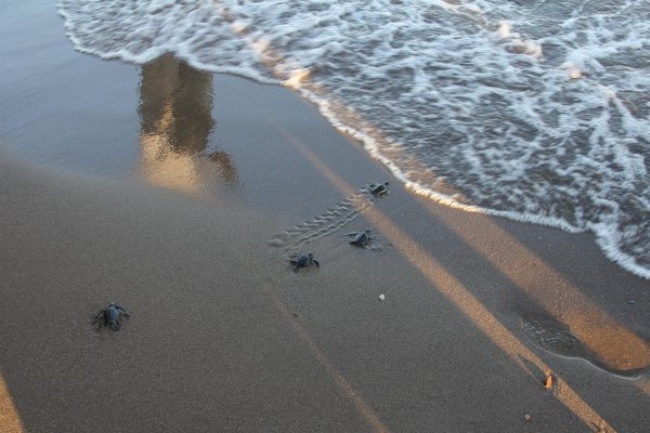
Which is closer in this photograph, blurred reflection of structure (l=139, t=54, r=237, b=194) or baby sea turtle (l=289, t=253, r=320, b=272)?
baby sea turtle (l=289, t=253, r=320, b=272)

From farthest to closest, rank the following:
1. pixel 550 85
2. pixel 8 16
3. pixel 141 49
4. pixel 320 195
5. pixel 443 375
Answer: pixel 8 16 < pixel 141 49 < pixel 550 85 < pixel 320 195 < pixel 443 375

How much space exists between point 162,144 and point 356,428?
2551mm

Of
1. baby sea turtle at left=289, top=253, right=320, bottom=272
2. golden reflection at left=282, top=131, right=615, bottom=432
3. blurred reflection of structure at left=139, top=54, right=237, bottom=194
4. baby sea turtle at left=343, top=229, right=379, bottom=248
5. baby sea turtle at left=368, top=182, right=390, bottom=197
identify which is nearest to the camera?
golden reflection at left=282, top=131, right=615, bottom=432

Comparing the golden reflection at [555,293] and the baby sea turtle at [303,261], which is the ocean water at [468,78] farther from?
the baby sea turtle at [303,261]

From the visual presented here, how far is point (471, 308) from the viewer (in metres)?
2.85

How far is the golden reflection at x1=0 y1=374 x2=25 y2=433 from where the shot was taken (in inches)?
90.7

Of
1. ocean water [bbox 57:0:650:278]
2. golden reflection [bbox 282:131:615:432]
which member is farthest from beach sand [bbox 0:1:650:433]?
ocean water [bbox 57:0:650:278]

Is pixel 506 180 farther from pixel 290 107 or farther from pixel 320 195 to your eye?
pixel 290 107

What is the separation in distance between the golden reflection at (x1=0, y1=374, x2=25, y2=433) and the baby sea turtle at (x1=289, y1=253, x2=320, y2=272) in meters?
1.39

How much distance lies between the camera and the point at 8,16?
595 centimetres

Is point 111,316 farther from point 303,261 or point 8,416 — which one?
point 303,261

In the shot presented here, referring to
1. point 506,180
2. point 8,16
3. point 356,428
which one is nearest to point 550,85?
point 506,180

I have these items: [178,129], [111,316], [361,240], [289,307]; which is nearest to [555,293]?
[361,240]

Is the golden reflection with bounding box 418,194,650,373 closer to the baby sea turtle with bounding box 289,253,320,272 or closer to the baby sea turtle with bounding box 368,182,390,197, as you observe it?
the baby sea turtle with bounding box 368,182,390,197
